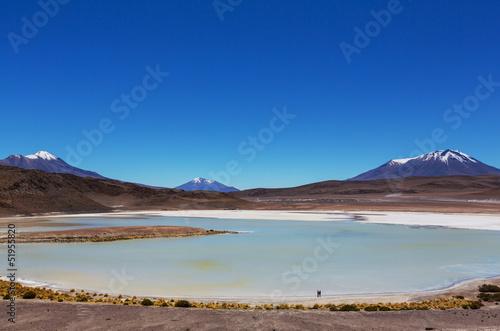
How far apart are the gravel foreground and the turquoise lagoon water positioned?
3.26 metres

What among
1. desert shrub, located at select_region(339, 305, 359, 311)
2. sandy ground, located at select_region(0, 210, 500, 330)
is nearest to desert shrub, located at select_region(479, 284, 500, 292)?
sandy ground, located at select_region(0, 210, 500, 330)

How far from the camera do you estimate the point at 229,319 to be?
34.6 feet

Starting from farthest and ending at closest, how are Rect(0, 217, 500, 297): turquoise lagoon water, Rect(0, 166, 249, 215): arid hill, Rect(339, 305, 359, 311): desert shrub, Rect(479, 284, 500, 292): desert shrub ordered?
1. Rect(0, 166, 249, 215): arid hill
2. Rect(0, 217, 500, 297): turquoise lagoon water
3. Rect(479, 284, 500, 292): desert shrub
4. Rect(339, 305, 359, 311): desert shrub

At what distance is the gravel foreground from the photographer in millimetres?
10031

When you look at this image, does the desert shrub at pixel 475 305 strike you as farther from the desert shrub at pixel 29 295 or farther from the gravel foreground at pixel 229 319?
the desert shrub at pixel 29 295

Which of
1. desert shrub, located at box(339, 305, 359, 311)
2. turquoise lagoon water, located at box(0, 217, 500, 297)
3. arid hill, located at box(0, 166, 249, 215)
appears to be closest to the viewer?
desert shrub, located at box(339, 305, 359, 311)

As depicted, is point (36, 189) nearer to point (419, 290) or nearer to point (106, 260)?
point (106, 260)

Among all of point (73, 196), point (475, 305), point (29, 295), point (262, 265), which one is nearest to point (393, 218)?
point (262, 265)

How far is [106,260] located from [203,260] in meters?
5.24

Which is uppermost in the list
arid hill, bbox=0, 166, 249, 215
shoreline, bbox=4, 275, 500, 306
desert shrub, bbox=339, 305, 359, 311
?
arid hill, bbox=0, 166, 249, 215

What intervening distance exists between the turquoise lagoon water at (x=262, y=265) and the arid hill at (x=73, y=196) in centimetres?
4683

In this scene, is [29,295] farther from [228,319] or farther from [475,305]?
[475,305]

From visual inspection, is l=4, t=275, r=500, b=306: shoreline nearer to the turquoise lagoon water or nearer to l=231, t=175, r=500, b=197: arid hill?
the turquoise lagoon water

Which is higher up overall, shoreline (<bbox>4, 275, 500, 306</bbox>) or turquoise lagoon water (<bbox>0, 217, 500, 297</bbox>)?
turquoise lagoon water (<bbox>0, 217, 500, 297</bbox>)
